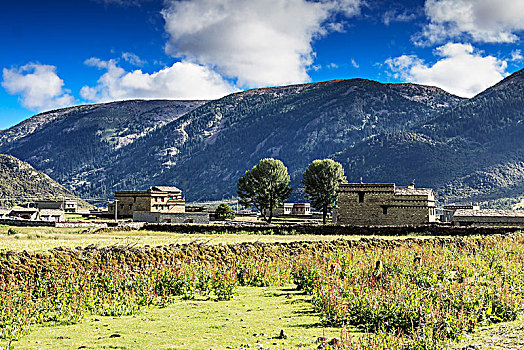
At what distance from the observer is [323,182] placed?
95.1 metres

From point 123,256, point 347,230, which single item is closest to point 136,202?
point 347,230

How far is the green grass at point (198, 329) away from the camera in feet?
38.7

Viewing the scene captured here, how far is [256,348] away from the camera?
11352mm

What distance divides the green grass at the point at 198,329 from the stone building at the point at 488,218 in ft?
195

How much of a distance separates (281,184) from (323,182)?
905cm

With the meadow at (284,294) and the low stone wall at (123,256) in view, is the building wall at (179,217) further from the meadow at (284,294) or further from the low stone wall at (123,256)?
the meadow at (284,294)

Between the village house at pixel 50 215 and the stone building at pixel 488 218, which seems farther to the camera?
the village house at pixel 50 215

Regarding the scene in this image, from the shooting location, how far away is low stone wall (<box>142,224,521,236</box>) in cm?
5230

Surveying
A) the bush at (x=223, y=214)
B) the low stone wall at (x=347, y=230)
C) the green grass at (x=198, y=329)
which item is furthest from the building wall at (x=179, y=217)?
the green grass at (x=198, y=329)

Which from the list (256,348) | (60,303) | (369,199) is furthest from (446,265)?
(369,199)

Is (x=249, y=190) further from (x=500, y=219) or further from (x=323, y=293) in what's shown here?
(x=323, y=293)

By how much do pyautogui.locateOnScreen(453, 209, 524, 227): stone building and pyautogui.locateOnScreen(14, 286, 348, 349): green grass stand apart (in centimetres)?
5948

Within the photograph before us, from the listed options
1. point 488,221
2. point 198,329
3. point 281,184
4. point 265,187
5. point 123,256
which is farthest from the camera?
point 281,184

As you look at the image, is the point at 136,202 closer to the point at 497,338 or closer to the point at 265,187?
the point at 265,187
